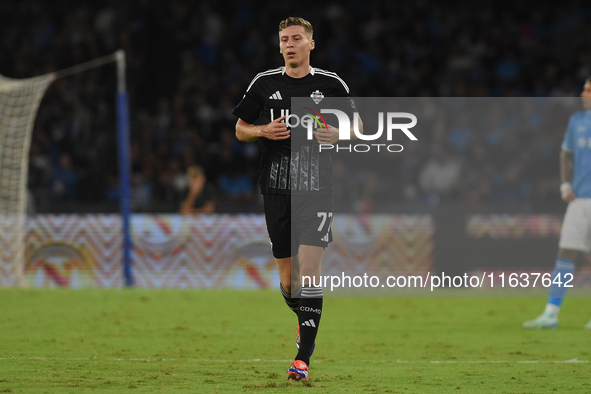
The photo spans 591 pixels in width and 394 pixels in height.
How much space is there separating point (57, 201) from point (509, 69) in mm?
9440

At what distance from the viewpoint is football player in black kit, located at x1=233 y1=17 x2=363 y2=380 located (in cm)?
554

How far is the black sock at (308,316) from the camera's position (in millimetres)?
5449

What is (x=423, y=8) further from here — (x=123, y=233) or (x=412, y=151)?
(x=123, y=233)

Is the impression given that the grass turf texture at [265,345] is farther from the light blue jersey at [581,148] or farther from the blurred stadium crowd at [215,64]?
the blurred stadium crowd at [215,64]

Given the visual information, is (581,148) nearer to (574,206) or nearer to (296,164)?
(574,206)

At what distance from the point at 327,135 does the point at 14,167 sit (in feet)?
28.7

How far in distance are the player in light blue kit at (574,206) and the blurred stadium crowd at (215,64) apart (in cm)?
518

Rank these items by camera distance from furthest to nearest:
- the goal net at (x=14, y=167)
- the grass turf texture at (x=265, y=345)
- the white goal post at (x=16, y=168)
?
the goal net at (x=14, y=167) → the white goal post at (x=16, y=168) → the grass turf texture at (x=265, y=345)

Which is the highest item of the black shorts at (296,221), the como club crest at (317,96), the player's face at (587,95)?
the player's face at (587,95)

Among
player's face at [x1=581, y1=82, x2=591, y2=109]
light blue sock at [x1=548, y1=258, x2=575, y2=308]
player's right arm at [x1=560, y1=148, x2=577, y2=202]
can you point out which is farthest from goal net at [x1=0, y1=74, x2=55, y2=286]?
light blue sock at [x1=548, y1=258, x2=575, y2=308]

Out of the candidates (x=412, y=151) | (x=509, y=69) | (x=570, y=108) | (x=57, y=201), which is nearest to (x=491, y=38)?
(x=509, y=69)

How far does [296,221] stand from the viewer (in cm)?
564

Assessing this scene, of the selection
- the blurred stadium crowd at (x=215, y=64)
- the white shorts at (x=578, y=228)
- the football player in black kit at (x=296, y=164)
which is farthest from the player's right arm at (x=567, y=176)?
the blurred stadium crowd at (x=215, y=64)

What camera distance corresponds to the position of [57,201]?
1509cm
